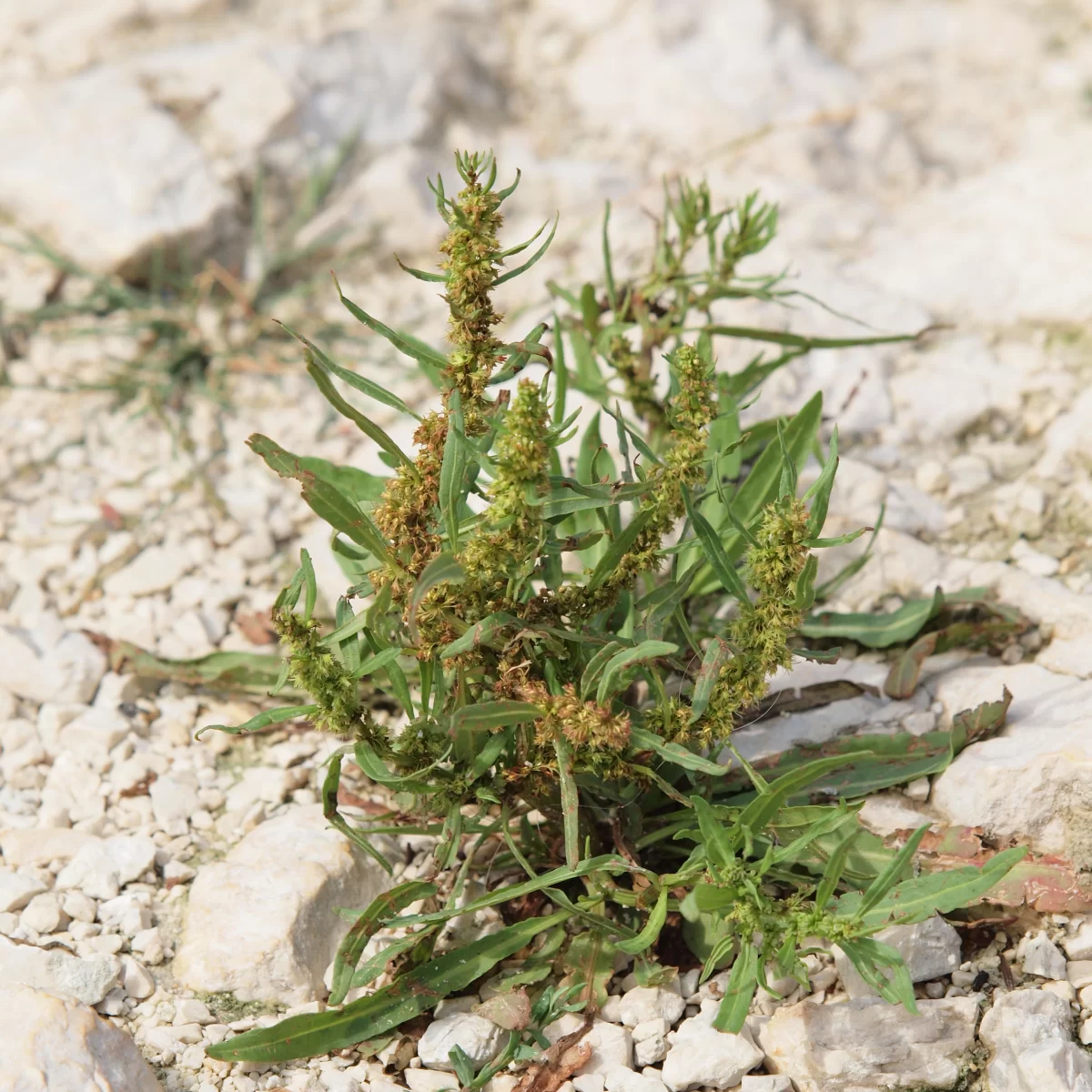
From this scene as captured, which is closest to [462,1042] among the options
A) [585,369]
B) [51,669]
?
[51,669]

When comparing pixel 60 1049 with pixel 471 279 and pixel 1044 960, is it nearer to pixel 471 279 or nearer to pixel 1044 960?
pixel 471 279

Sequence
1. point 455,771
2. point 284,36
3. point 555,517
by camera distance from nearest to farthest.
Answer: point 555,517
point 455,771
point 284,36

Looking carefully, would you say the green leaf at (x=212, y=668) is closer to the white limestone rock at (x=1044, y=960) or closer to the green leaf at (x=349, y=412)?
the green leaf at (x=349, y=412)

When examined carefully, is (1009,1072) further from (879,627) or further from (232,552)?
(232,552)

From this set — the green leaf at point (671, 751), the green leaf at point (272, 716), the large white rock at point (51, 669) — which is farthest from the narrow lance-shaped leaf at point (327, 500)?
the large white rock at point (51, 669)

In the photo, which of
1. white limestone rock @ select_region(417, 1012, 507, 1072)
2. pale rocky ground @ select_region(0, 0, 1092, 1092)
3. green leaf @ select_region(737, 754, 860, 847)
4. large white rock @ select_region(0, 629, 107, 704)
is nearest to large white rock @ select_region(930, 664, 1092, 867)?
pale rocky ground @ select_region(0, 0, 1092, 1092)

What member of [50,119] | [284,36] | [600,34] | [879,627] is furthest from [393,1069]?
[600,34]

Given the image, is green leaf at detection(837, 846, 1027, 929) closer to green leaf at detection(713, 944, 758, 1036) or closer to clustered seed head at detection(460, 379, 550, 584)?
green leaf at detection(713, 944, 758, 1036)
